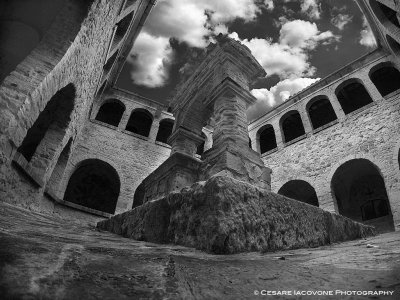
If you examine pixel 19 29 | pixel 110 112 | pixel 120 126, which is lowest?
pixel 19 29

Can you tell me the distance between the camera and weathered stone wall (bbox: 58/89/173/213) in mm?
9234

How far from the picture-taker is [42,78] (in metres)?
3.70

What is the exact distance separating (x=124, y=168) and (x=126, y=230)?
7804 millimetres

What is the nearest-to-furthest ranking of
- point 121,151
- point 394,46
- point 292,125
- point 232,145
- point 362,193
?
point 232,145
point 394,46
point 362,193
point 121,151
point 292,125

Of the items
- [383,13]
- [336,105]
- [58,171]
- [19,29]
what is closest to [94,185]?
[58,171]

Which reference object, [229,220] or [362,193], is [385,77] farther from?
[229,220]

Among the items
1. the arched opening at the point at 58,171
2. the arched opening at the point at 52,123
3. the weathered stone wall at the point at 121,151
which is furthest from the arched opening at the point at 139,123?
the arched opening at the point at 52,123

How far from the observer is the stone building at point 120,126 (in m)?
3.91

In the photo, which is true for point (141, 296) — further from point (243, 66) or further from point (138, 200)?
point (138, 200)

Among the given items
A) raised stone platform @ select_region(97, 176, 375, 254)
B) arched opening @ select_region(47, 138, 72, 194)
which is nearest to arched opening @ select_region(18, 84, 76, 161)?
arched opening @ select_region(47, 138, 72, 194)

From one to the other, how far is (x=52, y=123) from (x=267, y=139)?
10757 mm

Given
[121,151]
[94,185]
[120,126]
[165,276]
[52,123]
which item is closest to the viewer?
[165,276]

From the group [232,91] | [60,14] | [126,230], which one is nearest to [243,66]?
[232,91]

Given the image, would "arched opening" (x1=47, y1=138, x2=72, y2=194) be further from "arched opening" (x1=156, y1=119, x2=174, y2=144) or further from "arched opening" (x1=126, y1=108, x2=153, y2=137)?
"arched opening" (x1=156, y1=119, x2=174, y2=144)
